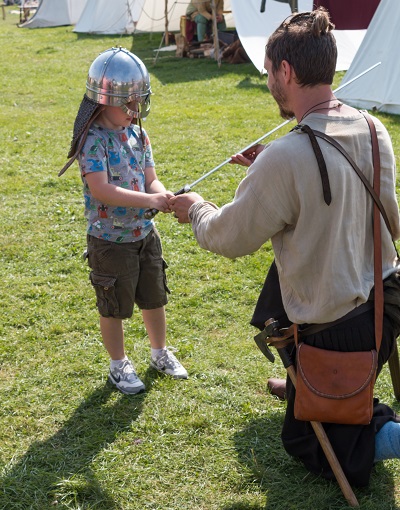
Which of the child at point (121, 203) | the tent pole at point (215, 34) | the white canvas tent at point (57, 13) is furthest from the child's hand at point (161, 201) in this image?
the white canvas tent at point (57, 13)

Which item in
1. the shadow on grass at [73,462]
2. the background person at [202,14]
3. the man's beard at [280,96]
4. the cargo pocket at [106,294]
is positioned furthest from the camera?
the background person at [202,14]

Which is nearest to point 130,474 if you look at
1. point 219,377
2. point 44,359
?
point 219,377

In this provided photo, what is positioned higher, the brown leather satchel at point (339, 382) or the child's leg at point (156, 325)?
the brown leather satchel at point (339, 382)

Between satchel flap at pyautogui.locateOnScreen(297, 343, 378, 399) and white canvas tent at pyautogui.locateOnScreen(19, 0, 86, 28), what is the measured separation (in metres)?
21.3

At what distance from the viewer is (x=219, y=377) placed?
395 cm

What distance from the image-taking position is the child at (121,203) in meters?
3.40

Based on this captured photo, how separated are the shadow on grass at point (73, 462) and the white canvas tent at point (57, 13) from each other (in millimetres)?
20413

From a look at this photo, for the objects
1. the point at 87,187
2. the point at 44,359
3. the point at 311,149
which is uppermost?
the point at 311,149

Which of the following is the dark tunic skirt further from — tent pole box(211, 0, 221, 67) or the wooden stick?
tent pole box(211, 0, 221, 67)

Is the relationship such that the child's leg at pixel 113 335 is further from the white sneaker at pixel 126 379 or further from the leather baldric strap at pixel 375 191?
the leather baldric strap at pixel 375 191

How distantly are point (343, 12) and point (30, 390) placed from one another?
10.1 m

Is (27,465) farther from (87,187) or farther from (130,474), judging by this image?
(87,187)

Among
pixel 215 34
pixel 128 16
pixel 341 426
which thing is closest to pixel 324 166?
pixel 341 426

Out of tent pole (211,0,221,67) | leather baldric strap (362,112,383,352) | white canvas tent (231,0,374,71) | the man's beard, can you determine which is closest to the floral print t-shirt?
the man's beard
